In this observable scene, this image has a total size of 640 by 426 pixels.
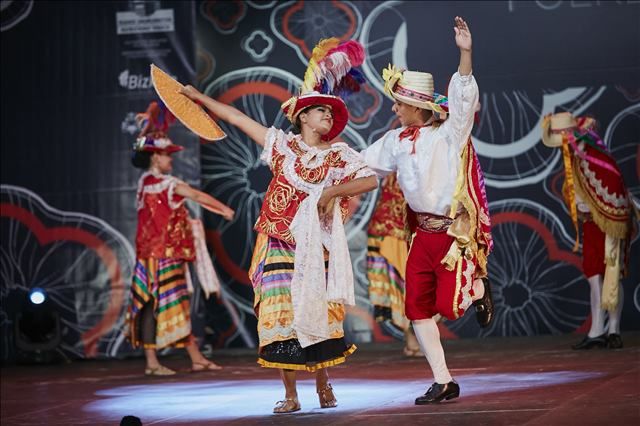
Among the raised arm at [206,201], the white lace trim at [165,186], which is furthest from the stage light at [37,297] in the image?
the raised arm at [206,201]

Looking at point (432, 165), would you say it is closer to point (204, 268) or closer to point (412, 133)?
point (412, 133)

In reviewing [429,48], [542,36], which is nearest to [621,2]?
[542,36]

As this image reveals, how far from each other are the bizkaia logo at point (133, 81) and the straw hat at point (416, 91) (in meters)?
4.72

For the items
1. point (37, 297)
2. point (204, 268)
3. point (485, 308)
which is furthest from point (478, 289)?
point (37, 297)

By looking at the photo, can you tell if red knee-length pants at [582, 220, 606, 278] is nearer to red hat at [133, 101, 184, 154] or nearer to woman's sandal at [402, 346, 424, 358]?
woman's sandal at [402, 346, 424, 358]

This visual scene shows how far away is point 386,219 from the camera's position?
8.91m

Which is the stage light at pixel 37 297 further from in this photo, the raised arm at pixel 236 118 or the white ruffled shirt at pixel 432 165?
the white ruffled shirt at pixel 432 165

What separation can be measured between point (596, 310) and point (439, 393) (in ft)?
11.5

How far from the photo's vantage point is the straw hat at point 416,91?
18.8 ft

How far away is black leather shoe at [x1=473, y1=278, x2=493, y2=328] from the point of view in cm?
564

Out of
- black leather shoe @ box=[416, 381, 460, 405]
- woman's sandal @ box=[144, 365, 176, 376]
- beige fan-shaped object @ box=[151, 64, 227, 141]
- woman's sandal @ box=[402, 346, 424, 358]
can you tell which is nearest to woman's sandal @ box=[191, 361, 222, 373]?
woman's sandal @ box=[144, 365, 176, 376]

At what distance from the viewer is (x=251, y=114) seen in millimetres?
10625

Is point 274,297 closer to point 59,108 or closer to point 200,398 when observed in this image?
point 200,398

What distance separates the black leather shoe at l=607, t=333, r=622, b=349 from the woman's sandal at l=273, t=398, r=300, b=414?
3560 mm
